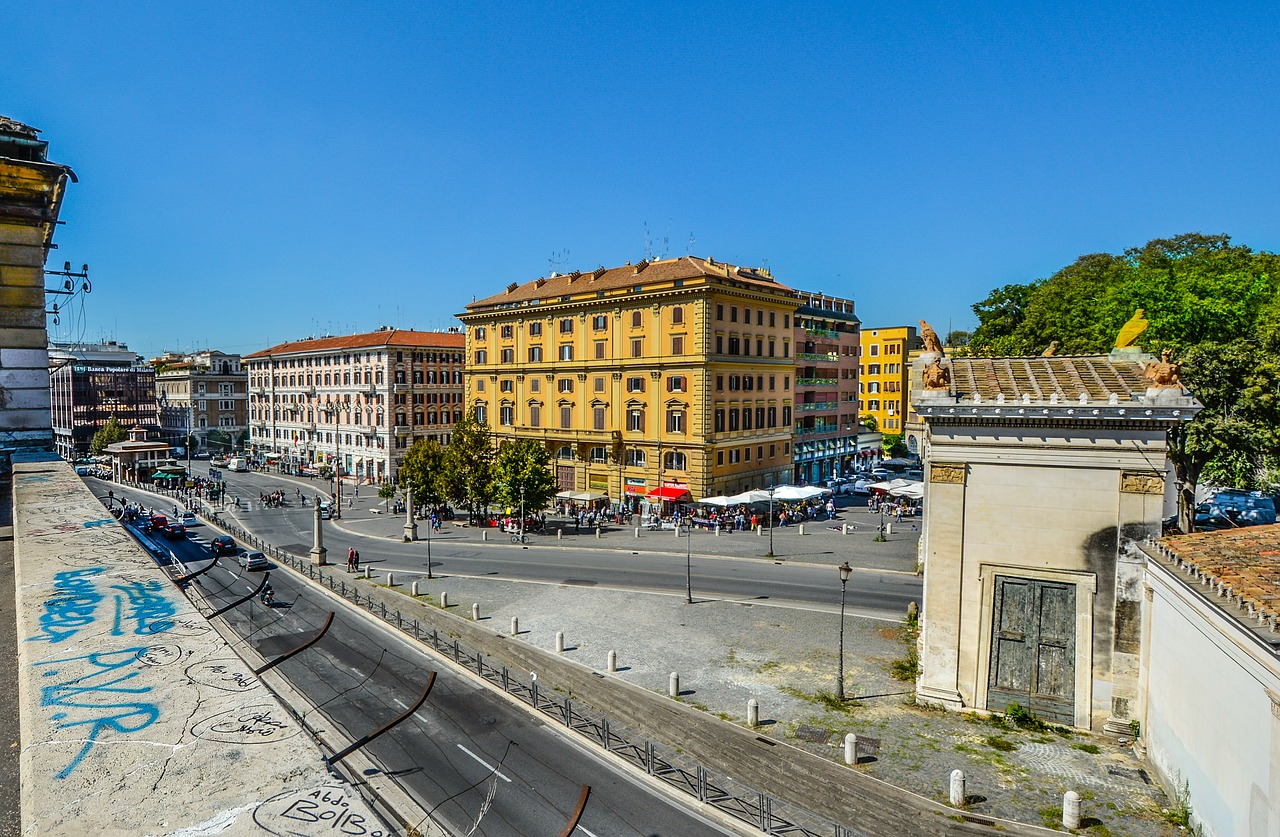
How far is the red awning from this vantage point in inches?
2036

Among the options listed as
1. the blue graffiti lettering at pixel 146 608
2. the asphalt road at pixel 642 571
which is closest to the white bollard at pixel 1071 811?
the asphalt road at pixel 642 571

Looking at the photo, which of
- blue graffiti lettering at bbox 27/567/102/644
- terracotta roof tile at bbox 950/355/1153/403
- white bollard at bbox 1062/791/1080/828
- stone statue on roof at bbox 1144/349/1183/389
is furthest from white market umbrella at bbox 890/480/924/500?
blue graffiti lettering at bbox 27/567/102/644

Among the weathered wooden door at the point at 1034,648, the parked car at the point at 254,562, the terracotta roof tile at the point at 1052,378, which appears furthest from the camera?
the parked car at the point at 254,562

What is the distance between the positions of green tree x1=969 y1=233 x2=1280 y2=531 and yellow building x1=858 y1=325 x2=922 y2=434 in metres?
33.0

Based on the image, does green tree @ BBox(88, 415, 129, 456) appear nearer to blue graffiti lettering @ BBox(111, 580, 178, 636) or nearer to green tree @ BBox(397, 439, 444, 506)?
green tree @ BBox(397, 439, 444, 506)

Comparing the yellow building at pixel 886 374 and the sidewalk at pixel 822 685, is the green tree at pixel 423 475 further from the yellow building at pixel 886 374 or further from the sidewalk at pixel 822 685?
the yellow building at pixel 886 374

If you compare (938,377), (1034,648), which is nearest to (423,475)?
(938,377)

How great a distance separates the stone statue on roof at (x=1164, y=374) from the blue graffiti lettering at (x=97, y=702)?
2139 centimetres

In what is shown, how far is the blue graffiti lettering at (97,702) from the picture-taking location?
3.98 meters

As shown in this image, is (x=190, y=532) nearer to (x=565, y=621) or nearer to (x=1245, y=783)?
(x=565, y=621)

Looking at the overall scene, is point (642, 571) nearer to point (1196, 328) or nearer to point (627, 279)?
point (627, 279)

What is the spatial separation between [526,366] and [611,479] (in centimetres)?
1432

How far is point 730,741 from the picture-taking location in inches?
732

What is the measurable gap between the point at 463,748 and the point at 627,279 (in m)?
45.3
